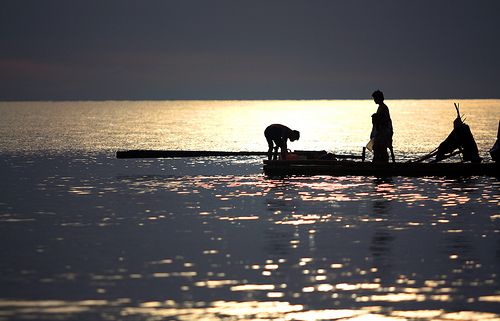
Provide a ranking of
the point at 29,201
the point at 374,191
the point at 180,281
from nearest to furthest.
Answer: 1. the point at 180,281
2. the point at 29,201
3. the point at 374,191

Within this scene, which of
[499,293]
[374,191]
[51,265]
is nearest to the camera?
[499,293]

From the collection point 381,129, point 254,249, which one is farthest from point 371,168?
point 254,249

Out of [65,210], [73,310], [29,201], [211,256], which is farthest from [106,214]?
[73,310]

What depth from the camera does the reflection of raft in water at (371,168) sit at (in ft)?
108

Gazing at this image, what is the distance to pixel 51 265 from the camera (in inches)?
690

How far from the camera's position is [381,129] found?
3256cm

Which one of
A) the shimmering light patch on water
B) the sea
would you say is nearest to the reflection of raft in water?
the sea

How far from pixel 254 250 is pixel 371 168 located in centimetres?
1507

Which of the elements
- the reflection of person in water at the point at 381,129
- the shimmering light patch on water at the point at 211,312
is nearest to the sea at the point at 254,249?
the shimmering light patch on water at the point at 211,312

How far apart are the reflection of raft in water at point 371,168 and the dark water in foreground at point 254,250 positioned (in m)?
0.38

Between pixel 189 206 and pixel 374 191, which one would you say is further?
pixel 374 191

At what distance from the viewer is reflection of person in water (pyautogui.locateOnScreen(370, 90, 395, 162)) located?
105 ft

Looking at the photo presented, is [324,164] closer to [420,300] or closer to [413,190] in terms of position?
[413,190]

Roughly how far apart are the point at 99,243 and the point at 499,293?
26.2 ft
